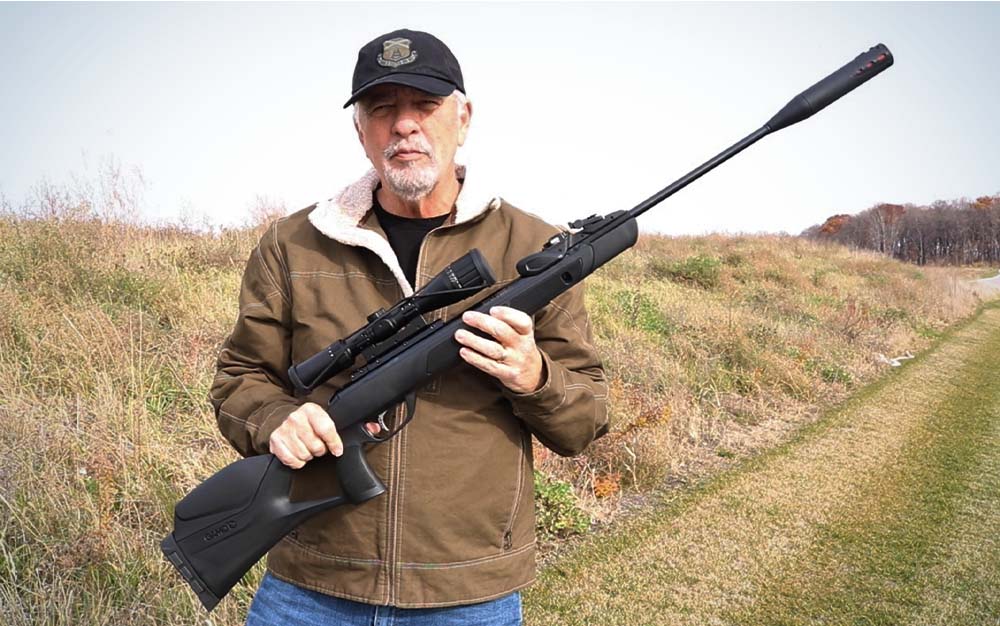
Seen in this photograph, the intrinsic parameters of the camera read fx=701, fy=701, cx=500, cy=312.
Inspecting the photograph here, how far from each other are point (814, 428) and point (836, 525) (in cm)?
319

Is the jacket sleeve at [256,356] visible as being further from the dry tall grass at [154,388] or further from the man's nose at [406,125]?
the dry tall grass at [154,388]

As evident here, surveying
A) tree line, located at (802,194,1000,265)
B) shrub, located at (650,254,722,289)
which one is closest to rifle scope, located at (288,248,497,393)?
shrub, located at (650,254,722,289)

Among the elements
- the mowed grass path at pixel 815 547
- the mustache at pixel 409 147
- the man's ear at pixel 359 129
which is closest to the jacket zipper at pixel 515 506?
the mustache at pixel 409 147

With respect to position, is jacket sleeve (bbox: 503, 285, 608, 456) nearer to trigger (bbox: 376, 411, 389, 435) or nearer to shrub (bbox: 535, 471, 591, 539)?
trigger (bbox: 376, 411, 389, 435)

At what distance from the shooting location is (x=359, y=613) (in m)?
2.00

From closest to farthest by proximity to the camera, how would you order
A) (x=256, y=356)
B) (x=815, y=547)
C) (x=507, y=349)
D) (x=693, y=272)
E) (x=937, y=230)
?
(x=507, y=349)
(x=256, y=356)
(x=815, y=547)
(x=693, y=272)
(x=937, y=230)

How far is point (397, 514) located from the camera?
6.44 ft

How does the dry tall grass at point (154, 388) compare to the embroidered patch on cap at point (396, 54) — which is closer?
the embroidered patch on cap at point (396, 54)

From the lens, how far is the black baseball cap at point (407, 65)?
78.0 inches

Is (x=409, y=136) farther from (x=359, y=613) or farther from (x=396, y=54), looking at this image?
(x=359, y=613)

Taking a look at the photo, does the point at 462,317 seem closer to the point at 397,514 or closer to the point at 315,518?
the point at 397,514

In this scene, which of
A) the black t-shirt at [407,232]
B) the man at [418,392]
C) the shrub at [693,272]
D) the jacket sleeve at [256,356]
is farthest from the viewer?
the shrub at [693,272]

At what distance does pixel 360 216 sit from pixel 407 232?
156 mm

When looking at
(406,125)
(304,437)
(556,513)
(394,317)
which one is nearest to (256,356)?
(304,437)
